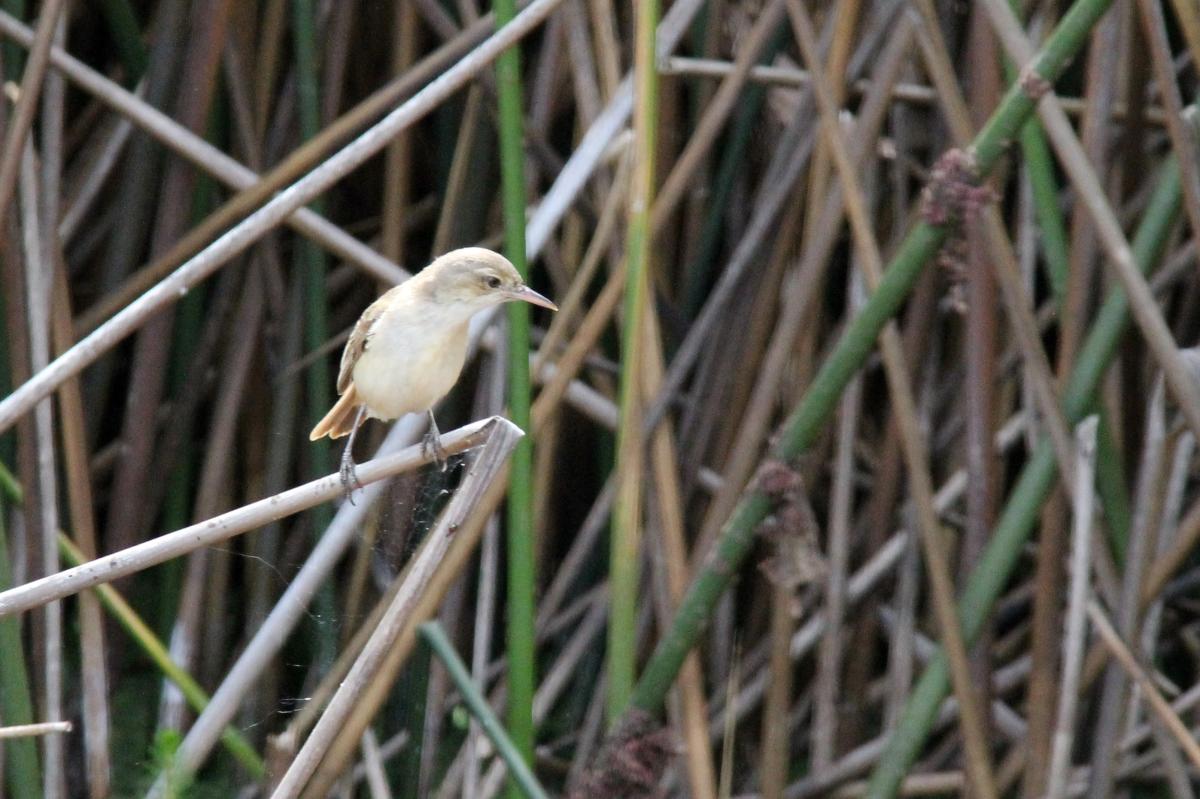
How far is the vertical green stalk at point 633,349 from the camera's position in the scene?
2.67m

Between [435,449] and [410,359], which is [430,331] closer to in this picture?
[410,359]

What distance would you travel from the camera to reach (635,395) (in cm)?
270

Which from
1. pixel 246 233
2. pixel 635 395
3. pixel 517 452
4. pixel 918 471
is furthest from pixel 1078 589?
pixel 246 233

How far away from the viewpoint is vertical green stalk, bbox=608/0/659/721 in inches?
105

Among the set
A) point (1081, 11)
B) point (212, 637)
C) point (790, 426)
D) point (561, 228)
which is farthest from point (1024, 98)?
point (212, 637)

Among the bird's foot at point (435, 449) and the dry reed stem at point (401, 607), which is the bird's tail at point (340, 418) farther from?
the dry reed stem at point (401, 607)

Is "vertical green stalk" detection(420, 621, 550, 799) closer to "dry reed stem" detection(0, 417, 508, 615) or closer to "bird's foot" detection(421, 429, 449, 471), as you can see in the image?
"bird's foot" detection(421, 429, 449, 471)

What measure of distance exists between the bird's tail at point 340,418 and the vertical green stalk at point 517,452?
0.33 meters

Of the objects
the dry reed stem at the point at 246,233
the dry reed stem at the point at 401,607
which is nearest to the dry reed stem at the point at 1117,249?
the dry reed stem at the point at 246,233

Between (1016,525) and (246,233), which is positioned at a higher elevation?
(246,233)

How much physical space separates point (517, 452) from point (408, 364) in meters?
0.24

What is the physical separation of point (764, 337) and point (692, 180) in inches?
17.6

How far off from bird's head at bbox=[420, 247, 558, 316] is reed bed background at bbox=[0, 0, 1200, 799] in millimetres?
88

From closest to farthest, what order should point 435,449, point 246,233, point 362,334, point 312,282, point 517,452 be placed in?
point 435,449 < point 246,233 < point 517,452 < point 362,334 < point 312,282
